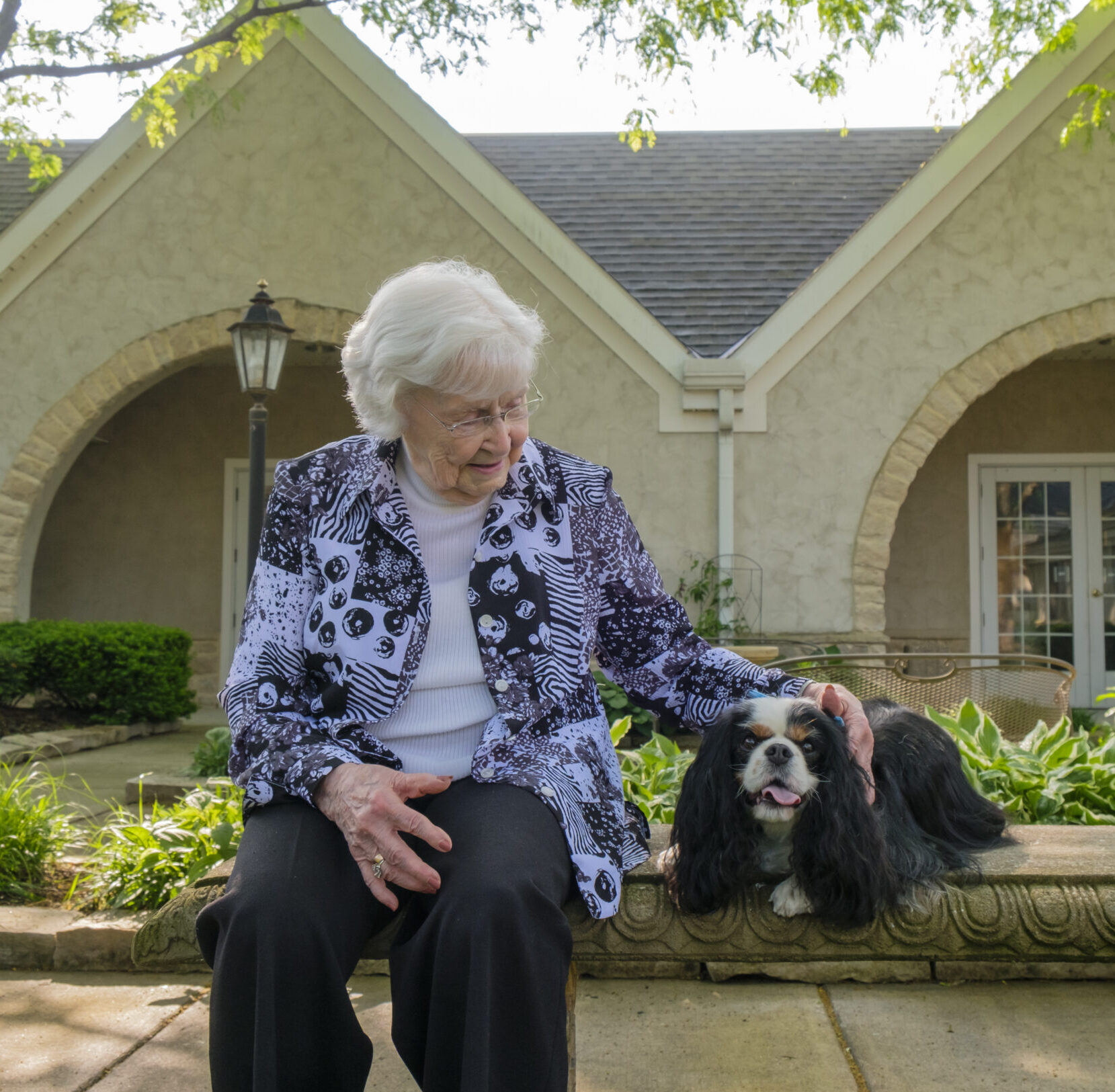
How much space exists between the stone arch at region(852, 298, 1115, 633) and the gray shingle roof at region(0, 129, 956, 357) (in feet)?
4.83

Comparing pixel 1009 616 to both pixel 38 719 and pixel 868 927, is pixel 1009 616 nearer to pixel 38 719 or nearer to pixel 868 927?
pixel 38 719

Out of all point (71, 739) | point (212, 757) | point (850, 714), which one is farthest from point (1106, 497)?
point (850, 714)

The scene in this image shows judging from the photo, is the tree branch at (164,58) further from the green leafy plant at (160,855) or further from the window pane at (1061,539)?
the window pane at (1061,539)

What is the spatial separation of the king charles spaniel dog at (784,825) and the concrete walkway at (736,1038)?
456 mm

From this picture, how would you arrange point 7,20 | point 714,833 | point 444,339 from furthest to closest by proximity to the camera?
point 7,20, point 714,833, point 444,339

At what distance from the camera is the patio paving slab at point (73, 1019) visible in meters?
2.51

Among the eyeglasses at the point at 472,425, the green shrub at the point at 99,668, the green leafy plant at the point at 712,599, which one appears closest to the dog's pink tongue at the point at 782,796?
the eyeglasses at the point at 472,425

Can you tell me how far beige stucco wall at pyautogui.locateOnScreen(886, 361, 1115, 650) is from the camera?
10.4m

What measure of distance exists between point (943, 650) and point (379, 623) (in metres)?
9.29

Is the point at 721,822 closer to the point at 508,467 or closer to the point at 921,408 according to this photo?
the point at 508,467

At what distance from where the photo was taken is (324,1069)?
67.3 inches

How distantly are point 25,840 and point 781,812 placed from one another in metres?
3.13

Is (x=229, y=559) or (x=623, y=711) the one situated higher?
(x=229, y=559)

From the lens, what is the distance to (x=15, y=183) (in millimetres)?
11703
